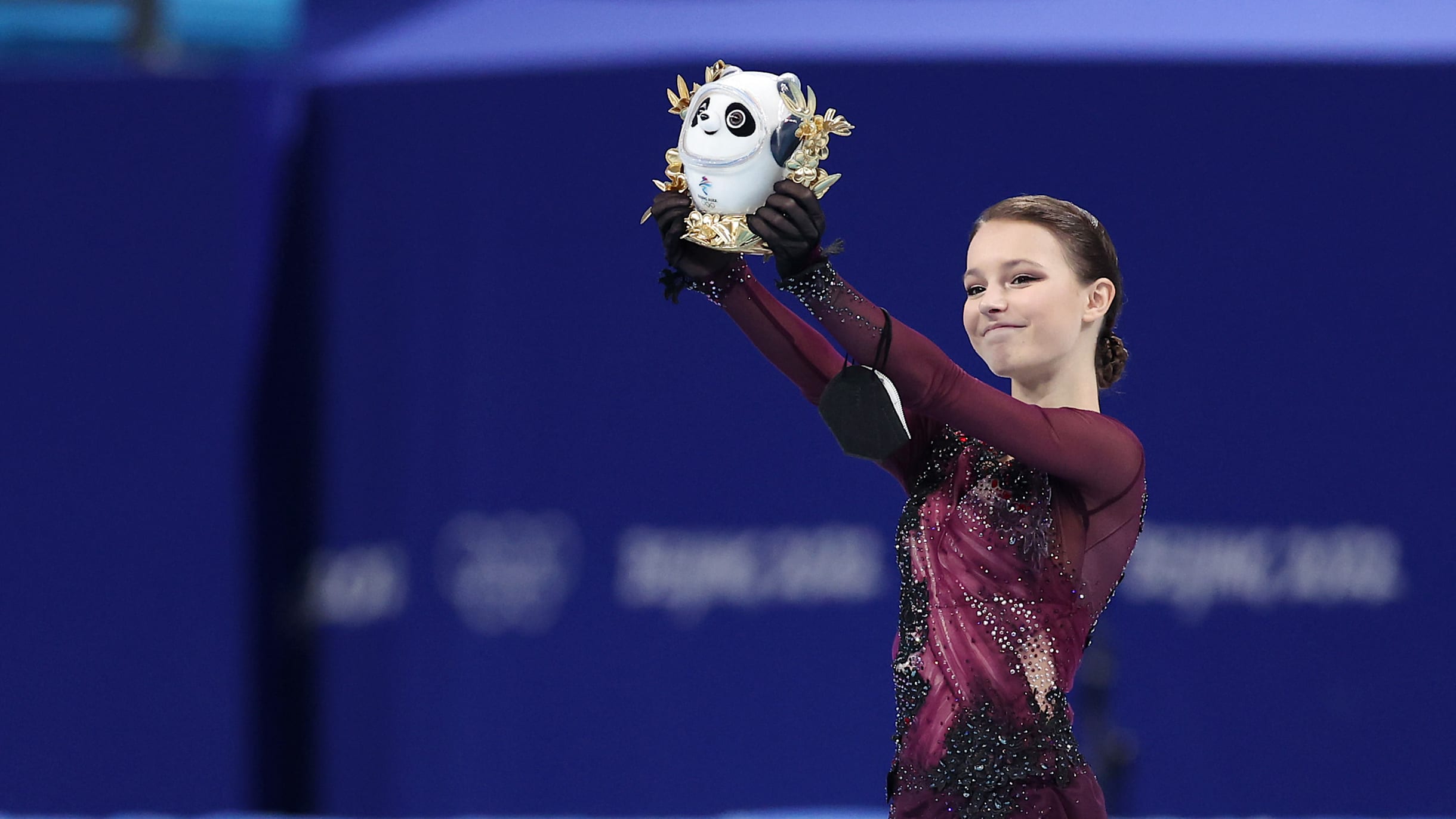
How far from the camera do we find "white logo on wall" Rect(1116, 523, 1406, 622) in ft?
13.4

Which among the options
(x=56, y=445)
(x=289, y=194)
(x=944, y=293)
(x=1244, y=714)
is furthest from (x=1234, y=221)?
(x=56, y=445)

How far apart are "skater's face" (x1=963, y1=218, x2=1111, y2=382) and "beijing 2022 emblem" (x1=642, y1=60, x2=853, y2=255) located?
30cm

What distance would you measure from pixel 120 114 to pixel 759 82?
2970 millimetres

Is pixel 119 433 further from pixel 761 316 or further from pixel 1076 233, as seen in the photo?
pixel 1076 233

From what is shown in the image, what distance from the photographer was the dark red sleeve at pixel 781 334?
1.83 meters

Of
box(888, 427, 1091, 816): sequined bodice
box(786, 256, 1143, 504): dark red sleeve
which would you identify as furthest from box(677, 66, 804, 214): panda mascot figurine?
box(888, 427, 1091, 816): sequined bodice

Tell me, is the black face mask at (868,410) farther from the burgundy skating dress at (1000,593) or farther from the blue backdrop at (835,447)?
the blue backdrop at (835,447)

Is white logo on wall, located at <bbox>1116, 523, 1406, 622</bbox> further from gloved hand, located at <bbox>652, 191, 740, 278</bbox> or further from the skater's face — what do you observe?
gloved hand, located at <bbox>652, 191, 740, 278</bbox>

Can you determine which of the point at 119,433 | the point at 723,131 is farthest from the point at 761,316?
the point at 119,433

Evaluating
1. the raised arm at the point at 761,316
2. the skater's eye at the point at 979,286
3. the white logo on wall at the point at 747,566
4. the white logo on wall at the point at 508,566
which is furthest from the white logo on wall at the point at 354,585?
the skater's eye at the point at 979,286

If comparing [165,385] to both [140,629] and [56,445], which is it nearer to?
[56,445]

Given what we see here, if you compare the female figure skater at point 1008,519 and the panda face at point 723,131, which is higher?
the panda face at point 723,131

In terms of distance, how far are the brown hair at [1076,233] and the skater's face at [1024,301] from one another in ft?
0.04

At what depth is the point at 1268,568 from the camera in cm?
408
